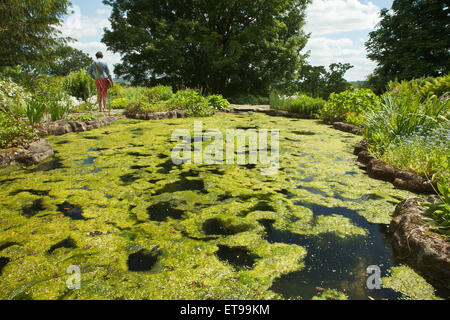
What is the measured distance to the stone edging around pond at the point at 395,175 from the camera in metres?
2.53

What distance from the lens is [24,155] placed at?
327cm

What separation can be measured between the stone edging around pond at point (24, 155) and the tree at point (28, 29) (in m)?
13.0

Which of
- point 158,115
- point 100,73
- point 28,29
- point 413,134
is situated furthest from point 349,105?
point 28,29

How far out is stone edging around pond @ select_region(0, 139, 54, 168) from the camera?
3.15 metres

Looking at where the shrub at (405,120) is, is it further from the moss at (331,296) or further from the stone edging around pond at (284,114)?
the stone edging around pond at (284,114)

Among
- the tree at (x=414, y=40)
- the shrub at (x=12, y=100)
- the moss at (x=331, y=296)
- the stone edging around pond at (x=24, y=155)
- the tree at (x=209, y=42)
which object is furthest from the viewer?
the tree at (x=414, y=40)

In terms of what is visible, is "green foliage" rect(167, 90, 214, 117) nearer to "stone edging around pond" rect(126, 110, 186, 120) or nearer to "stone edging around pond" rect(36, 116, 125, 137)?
"stone edging around pond" rect(126, 110, 186, 120)

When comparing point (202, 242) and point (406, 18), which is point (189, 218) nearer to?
point (202, 242)

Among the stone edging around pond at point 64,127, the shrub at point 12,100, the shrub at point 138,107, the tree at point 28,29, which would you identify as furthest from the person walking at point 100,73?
the tree at point 28,29

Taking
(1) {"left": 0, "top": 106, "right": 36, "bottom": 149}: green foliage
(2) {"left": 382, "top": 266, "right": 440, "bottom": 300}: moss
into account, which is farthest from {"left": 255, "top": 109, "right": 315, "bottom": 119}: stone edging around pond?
(2) {"left": 382, "top": 266, "right": 440, "bottom": 300}: moss

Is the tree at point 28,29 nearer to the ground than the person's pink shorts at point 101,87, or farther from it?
farther from it

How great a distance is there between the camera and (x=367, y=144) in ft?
12.4

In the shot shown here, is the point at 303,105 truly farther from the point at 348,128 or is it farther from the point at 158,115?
the point at 158,115
